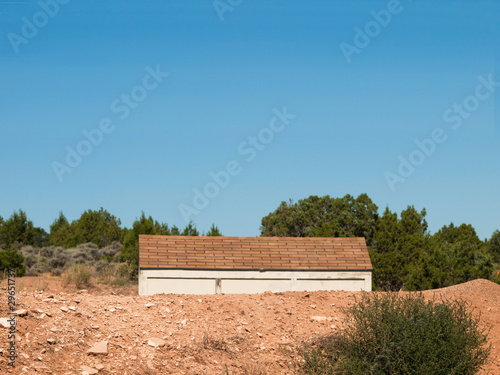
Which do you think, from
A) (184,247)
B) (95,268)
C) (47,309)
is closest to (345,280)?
(184,247)

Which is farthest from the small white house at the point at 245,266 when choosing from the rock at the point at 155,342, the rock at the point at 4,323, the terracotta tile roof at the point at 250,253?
the rock at the point at 4,323

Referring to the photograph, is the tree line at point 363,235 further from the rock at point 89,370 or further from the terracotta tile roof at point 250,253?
the rock at point 89,370

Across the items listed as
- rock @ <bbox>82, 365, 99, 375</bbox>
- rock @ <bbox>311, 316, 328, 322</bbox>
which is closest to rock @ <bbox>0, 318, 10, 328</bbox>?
rock @ <bbox>82, 365, 99, 375</bbox>

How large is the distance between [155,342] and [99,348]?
3.76 ft

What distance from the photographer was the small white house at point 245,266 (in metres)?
19.4

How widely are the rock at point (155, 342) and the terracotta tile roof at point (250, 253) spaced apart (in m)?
8.59

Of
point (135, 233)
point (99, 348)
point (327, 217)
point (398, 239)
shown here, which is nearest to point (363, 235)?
point (327, 217)

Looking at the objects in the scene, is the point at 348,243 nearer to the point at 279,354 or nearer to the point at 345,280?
the point at 345,280

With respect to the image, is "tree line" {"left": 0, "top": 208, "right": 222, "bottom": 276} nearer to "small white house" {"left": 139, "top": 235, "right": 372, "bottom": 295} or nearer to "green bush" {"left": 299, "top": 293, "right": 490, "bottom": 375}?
"small white house" {"left": 139, "top": 235, "right": 372, "bottom": 295}

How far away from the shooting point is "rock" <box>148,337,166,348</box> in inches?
418

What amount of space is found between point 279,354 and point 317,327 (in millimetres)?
1610

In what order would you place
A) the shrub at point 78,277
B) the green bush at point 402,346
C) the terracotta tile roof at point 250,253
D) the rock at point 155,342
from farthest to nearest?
the shrub at point 78,277 → the terracotta tile roof at point 250,253 → the rock at point 155,342 → the green bush at point 402,346

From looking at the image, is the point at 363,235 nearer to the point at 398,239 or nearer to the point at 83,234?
the point at 398,239

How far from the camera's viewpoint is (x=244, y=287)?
65.0 feet
